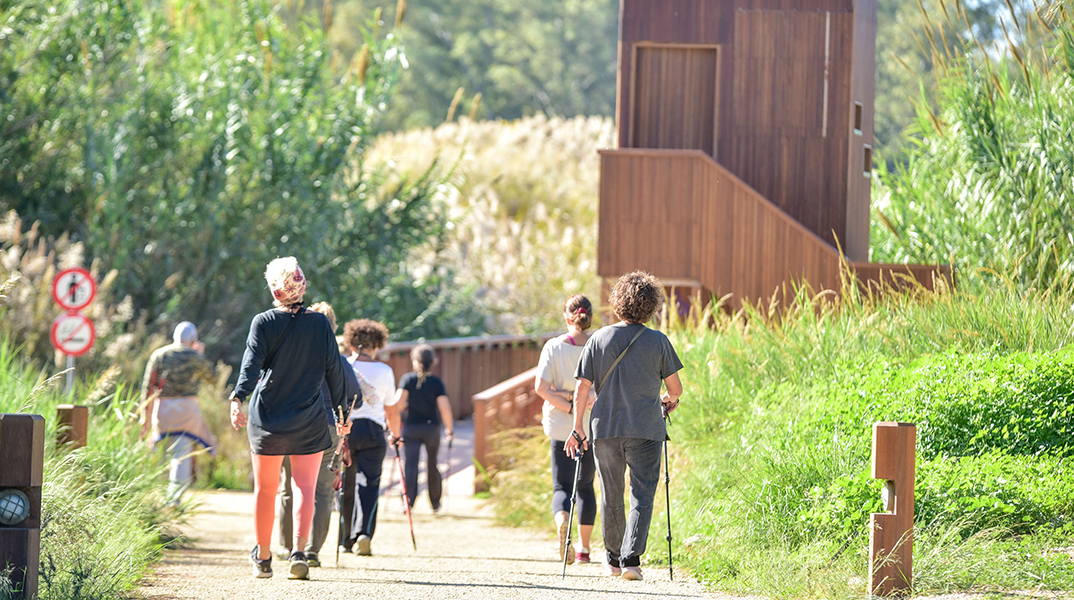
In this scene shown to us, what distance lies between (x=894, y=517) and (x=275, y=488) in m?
3.28

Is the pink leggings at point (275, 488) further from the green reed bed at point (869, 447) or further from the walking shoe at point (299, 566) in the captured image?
the green reed bed at point (869, 447)

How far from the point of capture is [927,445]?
24.2 ft

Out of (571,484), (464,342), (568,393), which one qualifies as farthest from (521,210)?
(568,393)

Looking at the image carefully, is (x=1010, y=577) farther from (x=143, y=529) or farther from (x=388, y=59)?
(x=388, y=59)

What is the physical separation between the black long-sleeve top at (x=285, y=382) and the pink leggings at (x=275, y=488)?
0.29 ft

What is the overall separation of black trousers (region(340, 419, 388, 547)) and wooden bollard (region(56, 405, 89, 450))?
1.73 metres

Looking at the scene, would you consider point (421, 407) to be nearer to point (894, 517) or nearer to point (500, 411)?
point (500, 411)

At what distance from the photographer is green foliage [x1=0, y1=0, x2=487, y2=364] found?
18.0 meters

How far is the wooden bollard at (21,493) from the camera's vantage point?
5.57m

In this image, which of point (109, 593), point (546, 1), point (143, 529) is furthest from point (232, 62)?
point (546, 1)

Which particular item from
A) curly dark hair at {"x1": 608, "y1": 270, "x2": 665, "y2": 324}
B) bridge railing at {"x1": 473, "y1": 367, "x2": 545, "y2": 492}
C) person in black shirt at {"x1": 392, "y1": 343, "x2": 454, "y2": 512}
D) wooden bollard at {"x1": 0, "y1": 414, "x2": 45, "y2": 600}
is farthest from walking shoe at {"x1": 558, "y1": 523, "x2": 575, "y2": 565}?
bridge railing at {"x1": 473, "y1": 367, "x2": 545, "y2": 492}

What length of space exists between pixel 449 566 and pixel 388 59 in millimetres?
13327

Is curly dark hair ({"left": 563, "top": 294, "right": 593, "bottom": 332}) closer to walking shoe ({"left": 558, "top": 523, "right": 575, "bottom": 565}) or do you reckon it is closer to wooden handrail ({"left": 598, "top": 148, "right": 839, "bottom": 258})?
walking shoe ({"left": 558, "top": 523, "right": 575, "bottom": 565})

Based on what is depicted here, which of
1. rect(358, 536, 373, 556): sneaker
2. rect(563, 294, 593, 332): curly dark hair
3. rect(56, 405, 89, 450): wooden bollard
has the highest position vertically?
rect(563, 294, 593, 332): curly dark hair
